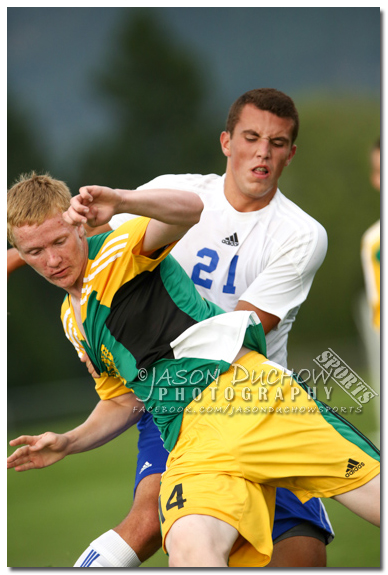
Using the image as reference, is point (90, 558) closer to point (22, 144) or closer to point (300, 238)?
point (300, 238)

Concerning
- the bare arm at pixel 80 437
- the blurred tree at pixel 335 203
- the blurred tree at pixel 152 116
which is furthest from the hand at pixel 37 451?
the blurred tree at pixel 335 203

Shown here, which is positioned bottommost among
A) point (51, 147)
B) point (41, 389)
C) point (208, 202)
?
point (41, 389)

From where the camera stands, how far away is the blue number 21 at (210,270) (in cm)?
252

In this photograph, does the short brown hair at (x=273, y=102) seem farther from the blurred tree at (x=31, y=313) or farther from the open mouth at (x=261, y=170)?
the blurred tree at (x=31, y=313)

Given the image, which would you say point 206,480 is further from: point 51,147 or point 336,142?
point 336,142

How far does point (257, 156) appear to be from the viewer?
2.51 meters

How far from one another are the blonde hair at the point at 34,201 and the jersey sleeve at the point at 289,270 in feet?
2.76

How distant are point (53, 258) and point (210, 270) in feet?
2.65

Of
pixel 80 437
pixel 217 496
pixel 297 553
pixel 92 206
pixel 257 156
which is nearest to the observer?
pixel 92 206

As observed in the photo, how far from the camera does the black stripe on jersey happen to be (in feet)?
6.31

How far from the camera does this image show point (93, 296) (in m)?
1.95

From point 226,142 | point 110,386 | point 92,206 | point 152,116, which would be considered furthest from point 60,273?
point 152,116
